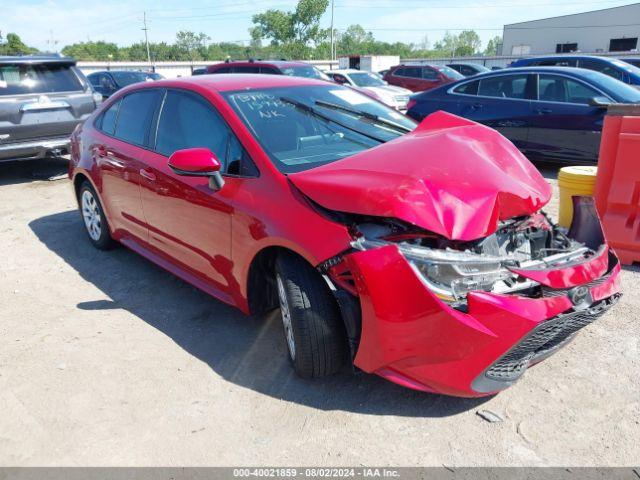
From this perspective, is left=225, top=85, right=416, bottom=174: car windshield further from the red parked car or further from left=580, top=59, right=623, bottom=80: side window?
left=580, top=59, right=623, bottom=80: side window

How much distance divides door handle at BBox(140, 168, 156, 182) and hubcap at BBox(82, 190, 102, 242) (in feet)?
4.14

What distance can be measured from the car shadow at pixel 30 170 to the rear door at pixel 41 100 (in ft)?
2.74

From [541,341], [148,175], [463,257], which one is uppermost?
[148,175]

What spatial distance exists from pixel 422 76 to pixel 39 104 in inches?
542

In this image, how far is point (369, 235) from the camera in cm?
250

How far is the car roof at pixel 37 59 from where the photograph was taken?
7586 millimetres

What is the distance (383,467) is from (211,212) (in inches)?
69.9

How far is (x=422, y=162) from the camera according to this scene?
2742 millimetres

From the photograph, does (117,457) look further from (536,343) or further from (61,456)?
(536,343)

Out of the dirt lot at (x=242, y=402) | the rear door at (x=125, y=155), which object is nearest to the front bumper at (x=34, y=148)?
the rear door at (x=125, y=155)

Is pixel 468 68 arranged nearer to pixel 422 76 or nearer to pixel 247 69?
pixel 422 76

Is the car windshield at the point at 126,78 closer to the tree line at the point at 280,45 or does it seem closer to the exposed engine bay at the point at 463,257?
the exposed engine bay at the point at 463,257

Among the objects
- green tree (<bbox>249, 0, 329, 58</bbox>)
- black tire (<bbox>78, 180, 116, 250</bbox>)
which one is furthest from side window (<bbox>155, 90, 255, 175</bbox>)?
green tree (<bbox>249, 0, 329, 58</bbox>)

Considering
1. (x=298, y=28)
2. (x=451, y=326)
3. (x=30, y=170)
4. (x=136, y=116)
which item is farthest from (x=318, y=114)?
(x=298, y=28)
